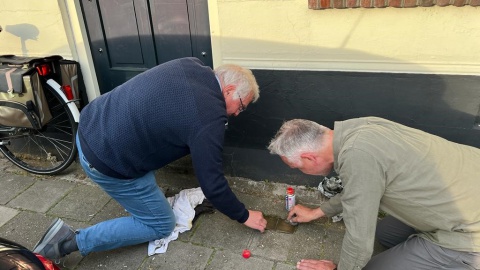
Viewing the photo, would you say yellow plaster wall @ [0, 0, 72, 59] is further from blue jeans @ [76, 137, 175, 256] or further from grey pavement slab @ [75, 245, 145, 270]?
grey pavement slab @ [75, 245, 145, 270]

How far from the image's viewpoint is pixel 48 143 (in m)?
4.22

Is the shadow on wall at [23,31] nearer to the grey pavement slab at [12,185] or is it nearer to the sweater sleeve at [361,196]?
the grey pavement slab at [12,185]

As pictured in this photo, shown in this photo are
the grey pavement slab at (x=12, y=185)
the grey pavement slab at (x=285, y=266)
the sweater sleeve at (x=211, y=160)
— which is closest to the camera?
the sweater sleeve at (x=211, y=160)

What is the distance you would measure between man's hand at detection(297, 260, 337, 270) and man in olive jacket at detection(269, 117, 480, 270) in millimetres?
435

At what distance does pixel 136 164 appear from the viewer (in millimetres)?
2385

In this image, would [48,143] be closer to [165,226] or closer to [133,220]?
[133,220]

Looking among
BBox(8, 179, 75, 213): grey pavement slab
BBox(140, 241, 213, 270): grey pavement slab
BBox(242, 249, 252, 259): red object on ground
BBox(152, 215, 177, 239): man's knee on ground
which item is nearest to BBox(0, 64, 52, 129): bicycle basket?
BBox(8, 179, 75, 213): grey pavement slab

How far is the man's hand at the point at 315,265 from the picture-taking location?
8.19 ft

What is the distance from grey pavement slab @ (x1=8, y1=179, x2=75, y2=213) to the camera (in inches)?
137

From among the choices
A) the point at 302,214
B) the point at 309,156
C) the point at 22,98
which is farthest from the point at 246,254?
the point at 22,98

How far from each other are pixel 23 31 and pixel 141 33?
50.8 inches

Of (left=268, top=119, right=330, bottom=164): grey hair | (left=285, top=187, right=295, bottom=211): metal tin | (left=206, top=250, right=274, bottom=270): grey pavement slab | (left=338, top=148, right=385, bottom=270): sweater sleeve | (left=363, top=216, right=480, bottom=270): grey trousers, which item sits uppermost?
(left=268, top=119, right=330, bottom=164): grey hair

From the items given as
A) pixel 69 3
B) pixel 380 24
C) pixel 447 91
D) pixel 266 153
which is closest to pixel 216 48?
pixel 266 153

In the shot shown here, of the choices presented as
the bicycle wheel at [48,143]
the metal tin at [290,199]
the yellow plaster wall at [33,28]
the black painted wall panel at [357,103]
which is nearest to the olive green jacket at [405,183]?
the black painted wall panel at [357,103]
